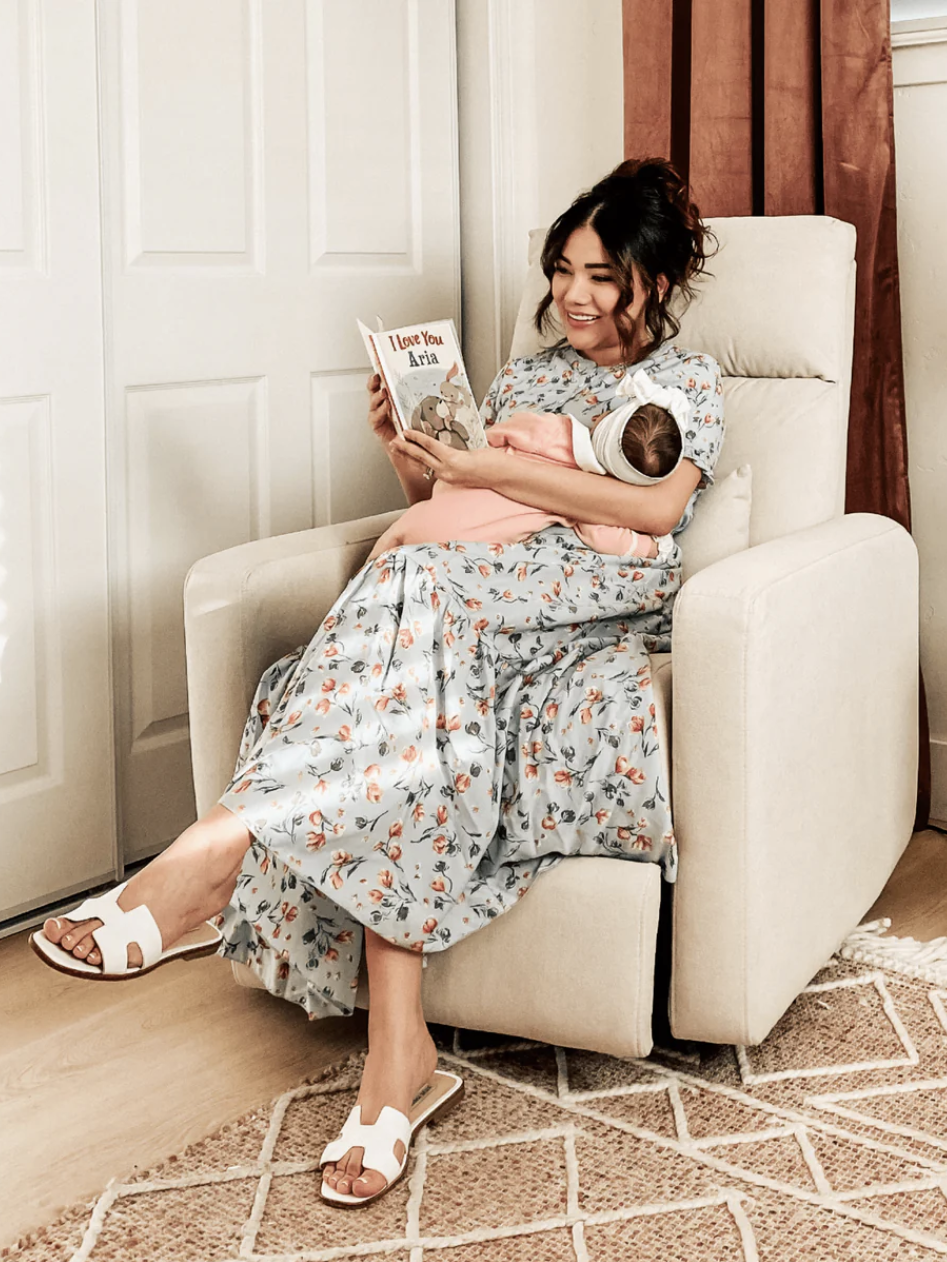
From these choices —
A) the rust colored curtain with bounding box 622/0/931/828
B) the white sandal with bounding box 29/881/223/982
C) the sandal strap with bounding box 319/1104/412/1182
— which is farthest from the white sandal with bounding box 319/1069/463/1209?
the rust colored curtain with bounding box 622/0/931/828

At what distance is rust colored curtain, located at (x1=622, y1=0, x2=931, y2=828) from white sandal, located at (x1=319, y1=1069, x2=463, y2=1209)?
124 centimetres

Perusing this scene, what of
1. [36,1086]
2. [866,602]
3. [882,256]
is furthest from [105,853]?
[882,256]

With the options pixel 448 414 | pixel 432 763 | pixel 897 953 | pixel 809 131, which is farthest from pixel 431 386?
pixel 897 953

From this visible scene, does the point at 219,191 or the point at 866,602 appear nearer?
the point at 866,602

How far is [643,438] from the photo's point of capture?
70.9 inches

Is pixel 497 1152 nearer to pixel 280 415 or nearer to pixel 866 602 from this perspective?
pixel 866 602

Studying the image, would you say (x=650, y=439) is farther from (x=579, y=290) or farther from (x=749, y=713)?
(x=749, y=713)

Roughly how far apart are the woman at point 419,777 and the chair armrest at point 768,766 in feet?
0.22

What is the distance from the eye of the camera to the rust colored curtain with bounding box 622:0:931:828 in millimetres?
2258

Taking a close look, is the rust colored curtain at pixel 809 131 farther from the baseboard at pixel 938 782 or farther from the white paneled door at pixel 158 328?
the white paneled door at pixel 158 328

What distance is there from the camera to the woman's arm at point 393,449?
6.27ft

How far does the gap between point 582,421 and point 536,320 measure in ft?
0.90

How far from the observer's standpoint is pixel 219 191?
231cm

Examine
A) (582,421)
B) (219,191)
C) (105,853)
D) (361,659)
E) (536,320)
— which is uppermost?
(219,191)
